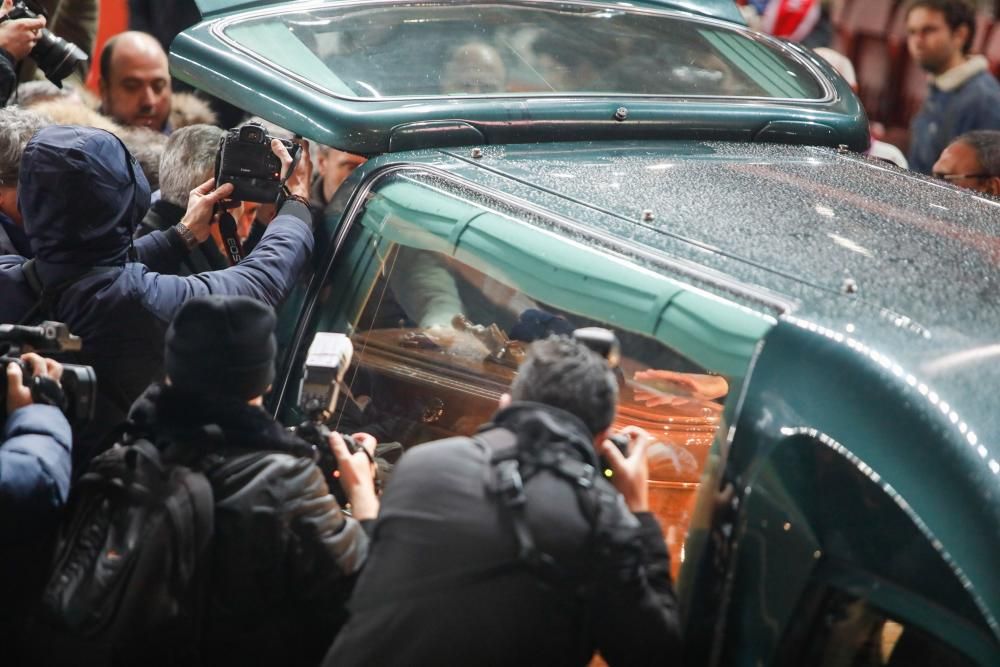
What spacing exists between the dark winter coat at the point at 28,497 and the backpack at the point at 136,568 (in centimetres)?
13

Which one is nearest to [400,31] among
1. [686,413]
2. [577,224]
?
[577,224]

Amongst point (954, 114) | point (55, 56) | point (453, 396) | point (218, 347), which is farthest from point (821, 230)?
point (954, 114)

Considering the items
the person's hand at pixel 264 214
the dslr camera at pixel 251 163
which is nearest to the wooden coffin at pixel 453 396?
the dslr camera at pixel 251 163

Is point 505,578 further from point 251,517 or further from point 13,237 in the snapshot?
point 13,237

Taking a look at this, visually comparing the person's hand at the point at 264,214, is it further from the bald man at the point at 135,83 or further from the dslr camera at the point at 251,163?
the bald man at the point at 135,83

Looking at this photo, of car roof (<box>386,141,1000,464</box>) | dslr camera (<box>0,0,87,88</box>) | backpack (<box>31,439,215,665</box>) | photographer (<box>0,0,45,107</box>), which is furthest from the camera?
dslr camera (<box>0,0,87,88</box>)

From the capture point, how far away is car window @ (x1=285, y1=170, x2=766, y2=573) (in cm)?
222

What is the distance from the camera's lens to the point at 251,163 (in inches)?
124

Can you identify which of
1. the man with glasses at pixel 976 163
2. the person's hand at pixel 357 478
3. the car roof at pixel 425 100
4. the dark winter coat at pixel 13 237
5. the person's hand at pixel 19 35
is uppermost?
the car roof at pixel 425 100

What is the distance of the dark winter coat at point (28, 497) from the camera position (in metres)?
2.29

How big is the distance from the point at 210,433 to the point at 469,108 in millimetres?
1167

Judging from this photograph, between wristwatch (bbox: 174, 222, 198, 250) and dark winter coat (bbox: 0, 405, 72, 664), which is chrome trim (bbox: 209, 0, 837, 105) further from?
dark winter coat (bbox: 0, 405, 72, 664)

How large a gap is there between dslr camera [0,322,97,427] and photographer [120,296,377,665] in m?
0.17

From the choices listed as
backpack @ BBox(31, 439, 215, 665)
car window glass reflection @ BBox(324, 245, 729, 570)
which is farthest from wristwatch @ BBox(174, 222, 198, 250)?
backpack @ BBox(31, 439, 215, 665)
